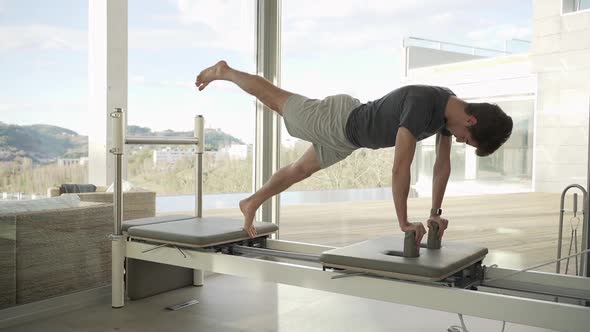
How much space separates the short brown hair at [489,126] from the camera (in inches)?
85.0

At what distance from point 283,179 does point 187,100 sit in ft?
4.27

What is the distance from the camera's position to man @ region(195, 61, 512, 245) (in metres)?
2.17

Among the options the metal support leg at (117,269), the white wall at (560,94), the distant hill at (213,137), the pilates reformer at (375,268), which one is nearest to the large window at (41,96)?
the pilates reformer at (375,268)

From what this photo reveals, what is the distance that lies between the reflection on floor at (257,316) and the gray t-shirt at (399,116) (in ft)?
2.83

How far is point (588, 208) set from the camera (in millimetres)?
2805

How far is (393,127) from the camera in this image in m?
2.38

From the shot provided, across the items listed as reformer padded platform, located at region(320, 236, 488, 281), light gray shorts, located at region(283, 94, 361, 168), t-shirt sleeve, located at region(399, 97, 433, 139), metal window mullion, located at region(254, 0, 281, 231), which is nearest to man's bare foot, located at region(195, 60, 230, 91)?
light gray shorts, located at region(283, 94, 361, 168)

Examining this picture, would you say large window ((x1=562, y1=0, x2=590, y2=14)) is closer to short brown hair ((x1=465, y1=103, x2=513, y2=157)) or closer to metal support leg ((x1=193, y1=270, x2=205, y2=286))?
short brown hair ((x1=465, y1=103, x2=513, y2=157))

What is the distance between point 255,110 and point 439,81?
1424mm

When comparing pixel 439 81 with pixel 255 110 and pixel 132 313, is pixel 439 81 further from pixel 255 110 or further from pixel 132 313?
pixel 132 313

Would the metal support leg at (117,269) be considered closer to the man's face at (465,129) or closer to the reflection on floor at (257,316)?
the reflection on floor at (257,316)

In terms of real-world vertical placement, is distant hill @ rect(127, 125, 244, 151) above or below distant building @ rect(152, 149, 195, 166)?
above

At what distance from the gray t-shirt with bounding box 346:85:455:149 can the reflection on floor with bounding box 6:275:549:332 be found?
34.0 inches

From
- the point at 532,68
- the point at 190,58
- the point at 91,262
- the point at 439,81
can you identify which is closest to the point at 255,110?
the point at 190,58
